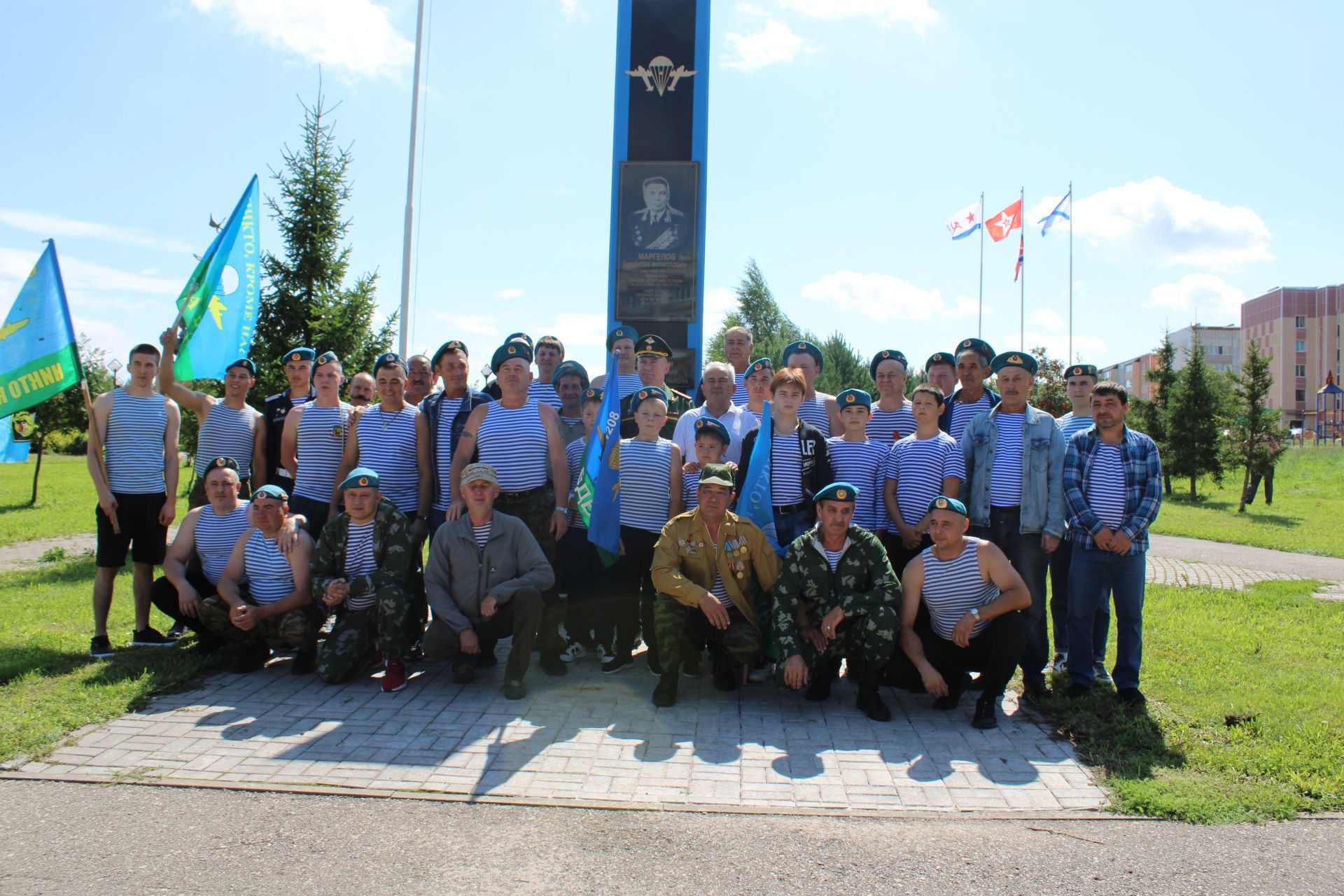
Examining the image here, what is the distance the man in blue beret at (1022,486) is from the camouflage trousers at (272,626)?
14.1 feet

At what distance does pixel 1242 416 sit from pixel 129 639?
22417 mm

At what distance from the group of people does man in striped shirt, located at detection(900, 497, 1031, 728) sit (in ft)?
0.05

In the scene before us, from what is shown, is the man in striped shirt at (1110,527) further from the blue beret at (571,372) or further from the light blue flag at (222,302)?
the light blue flag at (222,302)

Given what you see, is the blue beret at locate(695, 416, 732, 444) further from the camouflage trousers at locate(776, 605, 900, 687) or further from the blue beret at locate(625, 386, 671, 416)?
the camouflage trousers at locate(776, 605, 900, 687)

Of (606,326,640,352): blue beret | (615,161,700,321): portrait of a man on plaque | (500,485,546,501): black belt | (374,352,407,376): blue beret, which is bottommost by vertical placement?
(500,485,546,501): black belt

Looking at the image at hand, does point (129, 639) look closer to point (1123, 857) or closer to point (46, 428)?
point (1123, 857)

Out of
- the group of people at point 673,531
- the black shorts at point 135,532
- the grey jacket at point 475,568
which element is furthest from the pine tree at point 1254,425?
the black shorts at point 135,532

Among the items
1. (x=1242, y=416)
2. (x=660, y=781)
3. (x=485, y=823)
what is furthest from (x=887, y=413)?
(x=1242, y=416)

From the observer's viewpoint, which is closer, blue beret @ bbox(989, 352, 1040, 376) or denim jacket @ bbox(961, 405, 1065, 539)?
denim jacket @ bbox(961, 405, 1065, 539)

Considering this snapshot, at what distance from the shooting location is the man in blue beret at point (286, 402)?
6.63 metres

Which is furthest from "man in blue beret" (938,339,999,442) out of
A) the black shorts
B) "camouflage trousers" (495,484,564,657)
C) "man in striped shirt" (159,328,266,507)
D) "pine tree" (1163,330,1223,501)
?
"pine tree" (1163,330,1223,501)

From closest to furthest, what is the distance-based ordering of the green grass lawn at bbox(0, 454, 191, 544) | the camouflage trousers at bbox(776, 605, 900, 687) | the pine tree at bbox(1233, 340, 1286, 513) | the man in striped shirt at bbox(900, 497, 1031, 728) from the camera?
the man in striped shirt at bbox(900, 497, 1031, 728), the camouflage trousers at bbox(776, 605, 900, 687), the green grass lawn at bbox(0, 454, 191, 544), the pine tree at bbox(1233, 340, 1286, 513)

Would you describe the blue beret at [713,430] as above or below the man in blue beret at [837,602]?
above

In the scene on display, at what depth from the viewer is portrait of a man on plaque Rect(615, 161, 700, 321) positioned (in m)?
8.59
